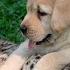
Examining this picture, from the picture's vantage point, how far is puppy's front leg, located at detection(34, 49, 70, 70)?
11.9 feet

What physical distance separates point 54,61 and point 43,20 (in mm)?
396

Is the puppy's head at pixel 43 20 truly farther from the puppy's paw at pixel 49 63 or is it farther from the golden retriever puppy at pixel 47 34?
the puppy's paw at pixel 49 63

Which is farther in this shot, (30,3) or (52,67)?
(30,3)

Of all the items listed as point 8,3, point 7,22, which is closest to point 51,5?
point 7,22

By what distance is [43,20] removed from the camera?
3.80 meters

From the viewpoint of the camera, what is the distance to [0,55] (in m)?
4.14

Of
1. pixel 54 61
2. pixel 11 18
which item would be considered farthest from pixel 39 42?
pixel 11 18

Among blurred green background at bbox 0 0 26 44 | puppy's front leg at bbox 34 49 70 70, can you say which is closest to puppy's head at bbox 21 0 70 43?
puppy's front leg at bbox 34 49 70 70

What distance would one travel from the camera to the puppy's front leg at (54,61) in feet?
11.9

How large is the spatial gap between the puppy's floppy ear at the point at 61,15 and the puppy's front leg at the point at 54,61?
0.24 m

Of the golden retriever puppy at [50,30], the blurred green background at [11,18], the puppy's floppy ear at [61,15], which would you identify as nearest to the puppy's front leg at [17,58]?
the golden retriever puppy at [50,30]

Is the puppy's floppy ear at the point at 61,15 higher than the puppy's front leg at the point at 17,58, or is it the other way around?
the puppy's floppy ear at the point at 61,15

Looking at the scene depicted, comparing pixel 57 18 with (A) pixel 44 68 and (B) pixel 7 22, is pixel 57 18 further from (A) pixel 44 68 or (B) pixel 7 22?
(B) pixel 7 22

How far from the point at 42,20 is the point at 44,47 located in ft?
1.01
